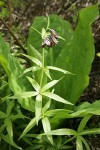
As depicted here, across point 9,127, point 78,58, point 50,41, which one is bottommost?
point 9,127

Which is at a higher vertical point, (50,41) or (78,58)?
(50,41)

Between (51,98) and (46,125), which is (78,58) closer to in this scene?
(51,98)

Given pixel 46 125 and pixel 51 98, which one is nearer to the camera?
pixel 46 125

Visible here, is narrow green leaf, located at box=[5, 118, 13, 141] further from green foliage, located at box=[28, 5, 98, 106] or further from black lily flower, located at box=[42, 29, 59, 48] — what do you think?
black lily flower, located at box=[42, 29, 59, 48]

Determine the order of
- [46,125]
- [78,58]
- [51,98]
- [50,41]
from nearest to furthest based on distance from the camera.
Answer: [50,41] → [46,125] → [51,98] → [78,58]

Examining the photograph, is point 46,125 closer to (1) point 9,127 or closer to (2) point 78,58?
(1) point 9,127

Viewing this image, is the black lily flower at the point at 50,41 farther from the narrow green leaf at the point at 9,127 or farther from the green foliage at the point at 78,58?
the narrow green leaf at the point at 9,127

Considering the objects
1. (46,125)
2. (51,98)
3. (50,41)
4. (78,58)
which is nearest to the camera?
(50,41)

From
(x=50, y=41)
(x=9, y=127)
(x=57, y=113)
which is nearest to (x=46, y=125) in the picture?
(x=57, y=113)

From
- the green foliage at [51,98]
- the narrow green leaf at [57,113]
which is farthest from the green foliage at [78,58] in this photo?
the narrow green leaf at [57,113]

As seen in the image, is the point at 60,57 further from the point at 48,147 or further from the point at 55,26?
the point at 48,147

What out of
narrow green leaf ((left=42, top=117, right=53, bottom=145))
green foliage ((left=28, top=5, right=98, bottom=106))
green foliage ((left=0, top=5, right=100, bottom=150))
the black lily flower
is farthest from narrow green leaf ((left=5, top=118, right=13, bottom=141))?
the black lily flower
